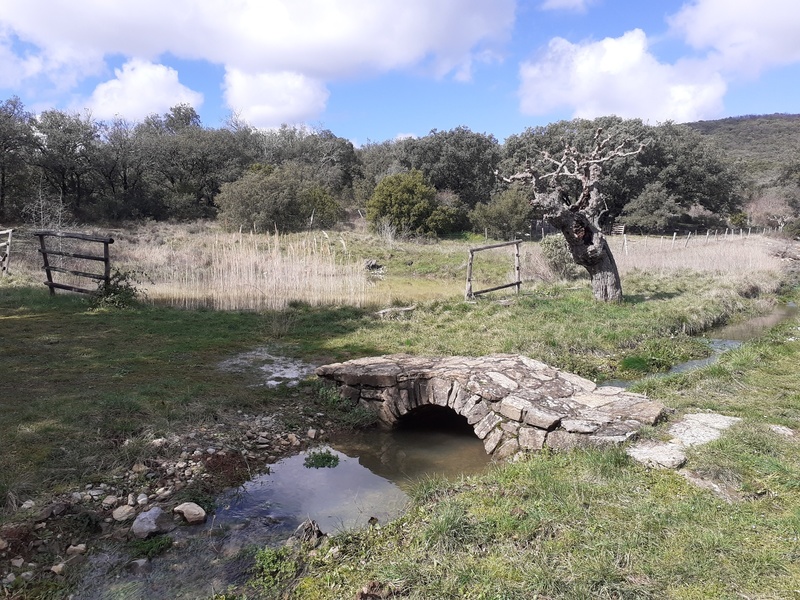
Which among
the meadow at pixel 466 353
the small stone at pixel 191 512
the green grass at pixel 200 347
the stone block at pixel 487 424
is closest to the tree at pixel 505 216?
the meadow at pixel 466 353

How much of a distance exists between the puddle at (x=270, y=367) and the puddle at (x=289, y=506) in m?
1.74

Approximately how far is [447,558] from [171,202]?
3557cm

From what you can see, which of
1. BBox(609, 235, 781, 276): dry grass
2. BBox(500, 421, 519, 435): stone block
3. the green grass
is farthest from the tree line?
BBox(500, 421, 519, 435): stone block

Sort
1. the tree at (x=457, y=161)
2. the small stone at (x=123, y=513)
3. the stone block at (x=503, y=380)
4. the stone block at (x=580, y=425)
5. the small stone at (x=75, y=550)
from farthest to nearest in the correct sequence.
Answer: the tree at (x=457, y=161) → the stone block at (x=503, y=380) → the stone block at (x=580, y=425) → the small stone at (x=123, y=513) → the small stone at (x=75, y=550)

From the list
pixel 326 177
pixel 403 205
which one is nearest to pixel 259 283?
pixel 403 205

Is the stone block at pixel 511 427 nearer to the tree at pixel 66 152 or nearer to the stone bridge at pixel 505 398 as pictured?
the stone bridge at pixel 505 398

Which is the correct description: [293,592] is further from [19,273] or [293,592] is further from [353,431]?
[19,273]

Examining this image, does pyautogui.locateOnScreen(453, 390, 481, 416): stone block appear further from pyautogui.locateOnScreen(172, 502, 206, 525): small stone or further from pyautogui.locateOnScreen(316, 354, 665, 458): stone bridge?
pyautogui.locateOnScreen(172, 502, 206, 525): small stone

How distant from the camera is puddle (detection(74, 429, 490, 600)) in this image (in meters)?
3.45

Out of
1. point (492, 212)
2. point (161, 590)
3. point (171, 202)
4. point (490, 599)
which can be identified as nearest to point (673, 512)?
point (490, 599)

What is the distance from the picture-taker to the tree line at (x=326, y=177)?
2908 centimetres

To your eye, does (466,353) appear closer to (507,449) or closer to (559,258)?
(507,449)

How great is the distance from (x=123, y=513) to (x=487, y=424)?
3415mm

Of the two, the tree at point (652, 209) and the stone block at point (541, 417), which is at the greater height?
the tree at point (652, 209)
